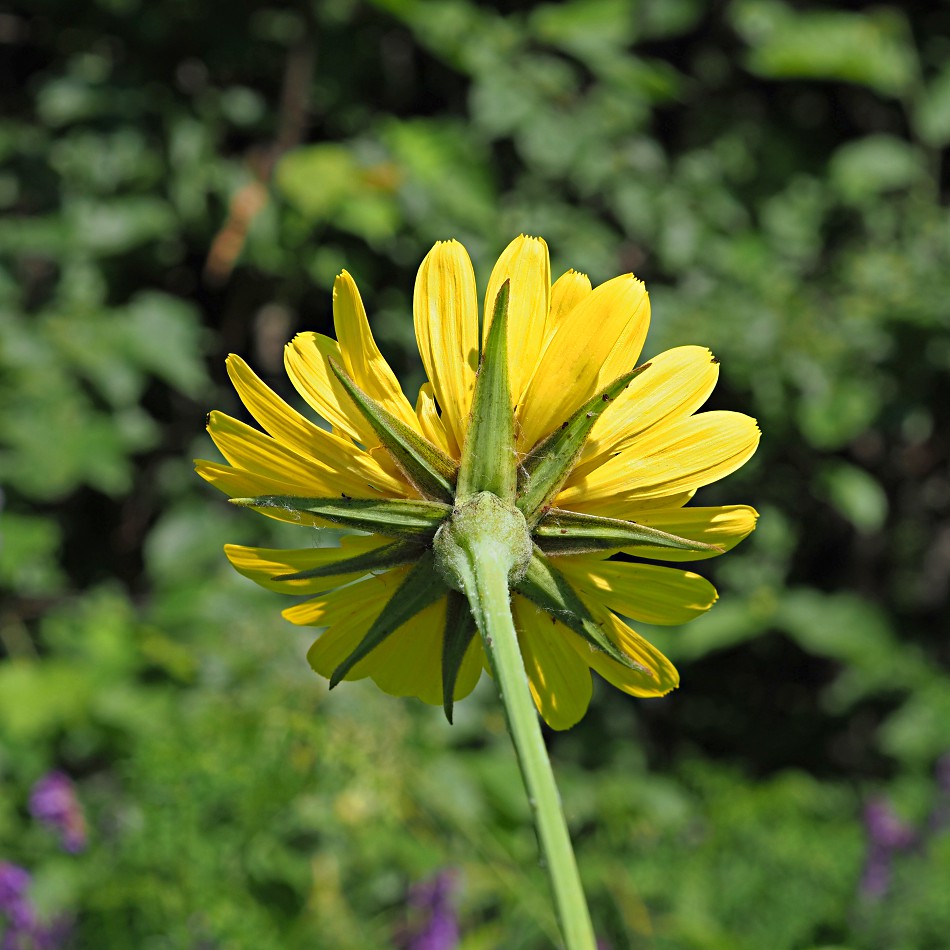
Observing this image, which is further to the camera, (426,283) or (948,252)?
(948,252)

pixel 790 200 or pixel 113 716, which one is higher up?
pixel 790 200

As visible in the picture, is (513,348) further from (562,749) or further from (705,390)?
(562,749)

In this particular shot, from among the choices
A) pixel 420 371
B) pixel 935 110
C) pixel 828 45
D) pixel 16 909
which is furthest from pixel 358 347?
pixel 935 110

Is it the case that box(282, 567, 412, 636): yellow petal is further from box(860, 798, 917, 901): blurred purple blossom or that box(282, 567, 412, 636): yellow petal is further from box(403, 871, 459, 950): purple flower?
box(860, 798, 917, 901): blurred purple blossom

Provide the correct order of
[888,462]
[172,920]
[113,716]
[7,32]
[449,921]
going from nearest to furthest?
[172,920], [449,921], [113,716], [7,32], [888,462]

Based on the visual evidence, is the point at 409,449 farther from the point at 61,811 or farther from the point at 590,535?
the point at 61,811

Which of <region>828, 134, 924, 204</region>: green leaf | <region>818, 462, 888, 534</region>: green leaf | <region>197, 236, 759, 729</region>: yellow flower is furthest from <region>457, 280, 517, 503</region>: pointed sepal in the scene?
<region>828, 134, 924, 204</region>: green leaf

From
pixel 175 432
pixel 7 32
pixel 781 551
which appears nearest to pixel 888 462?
pixel 781 551
